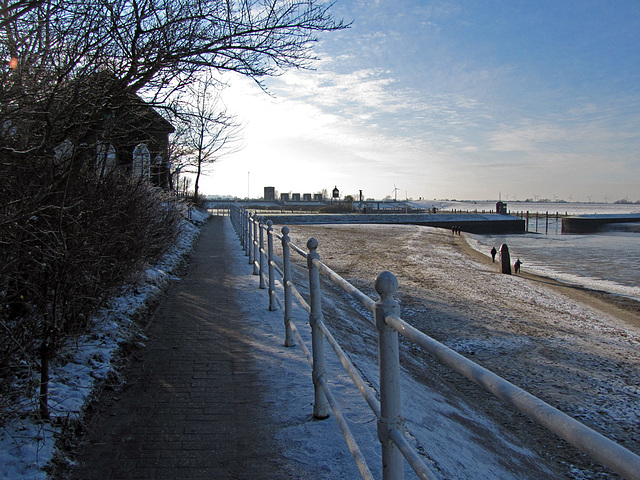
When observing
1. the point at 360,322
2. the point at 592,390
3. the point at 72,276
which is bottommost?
the point at 592,390

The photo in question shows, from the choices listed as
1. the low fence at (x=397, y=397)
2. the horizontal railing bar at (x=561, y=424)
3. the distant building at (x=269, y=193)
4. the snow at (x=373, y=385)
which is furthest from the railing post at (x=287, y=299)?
the distant building at (x=269, y=193)

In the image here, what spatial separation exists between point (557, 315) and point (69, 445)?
1121 centimetres

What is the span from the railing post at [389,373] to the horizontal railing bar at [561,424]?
1.30 feet

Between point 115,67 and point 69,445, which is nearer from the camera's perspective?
point 69,445

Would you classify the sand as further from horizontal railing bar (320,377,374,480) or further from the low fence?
horizontal railing bar (320,377,374,480)

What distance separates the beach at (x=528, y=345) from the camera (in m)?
5.19

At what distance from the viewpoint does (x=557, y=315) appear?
448 inches

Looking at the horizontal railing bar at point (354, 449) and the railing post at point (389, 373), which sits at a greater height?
the railing post at point (389, 373)

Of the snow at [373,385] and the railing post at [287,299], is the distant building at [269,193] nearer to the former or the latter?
the snow at [373,385]

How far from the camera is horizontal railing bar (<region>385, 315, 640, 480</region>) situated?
882mm

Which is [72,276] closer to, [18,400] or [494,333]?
[18,400]

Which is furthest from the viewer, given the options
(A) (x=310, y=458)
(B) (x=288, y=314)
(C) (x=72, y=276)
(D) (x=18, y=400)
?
(B) (x=288, y=314)

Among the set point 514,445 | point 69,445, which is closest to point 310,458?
point 69,445

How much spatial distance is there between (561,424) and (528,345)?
8294mm
